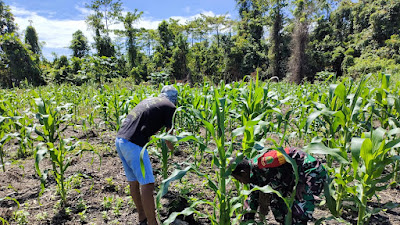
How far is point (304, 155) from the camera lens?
1.98m

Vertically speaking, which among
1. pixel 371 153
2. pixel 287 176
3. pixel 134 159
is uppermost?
pixel 371 153

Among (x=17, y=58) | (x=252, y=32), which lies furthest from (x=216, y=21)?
(x=17, y=58)

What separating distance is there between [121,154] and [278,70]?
2614 centimetres

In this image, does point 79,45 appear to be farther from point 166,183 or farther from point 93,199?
point 166,183

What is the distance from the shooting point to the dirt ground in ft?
7.72

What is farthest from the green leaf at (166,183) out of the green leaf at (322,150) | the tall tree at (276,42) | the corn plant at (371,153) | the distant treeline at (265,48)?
the tall tree at (276,42)

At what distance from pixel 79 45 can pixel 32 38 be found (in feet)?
37.5

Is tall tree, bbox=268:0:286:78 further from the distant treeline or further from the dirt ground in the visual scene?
the dirt ground

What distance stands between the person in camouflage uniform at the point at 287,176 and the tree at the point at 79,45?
30.2 m

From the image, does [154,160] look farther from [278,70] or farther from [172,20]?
[172,20]

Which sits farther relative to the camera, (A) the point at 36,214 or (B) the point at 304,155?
(A) the point at 36,214

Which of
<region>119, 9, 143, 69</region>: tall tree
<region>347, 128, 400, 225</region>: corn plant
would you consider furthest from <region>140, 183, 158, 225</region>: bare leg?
<region>119, 9, 143, 69</region>: tall tree

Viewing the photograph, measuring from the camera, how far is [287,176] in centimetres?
203

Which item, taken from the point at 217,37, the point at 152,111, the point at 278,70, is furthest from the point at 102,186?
the point at 217,37
